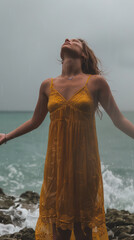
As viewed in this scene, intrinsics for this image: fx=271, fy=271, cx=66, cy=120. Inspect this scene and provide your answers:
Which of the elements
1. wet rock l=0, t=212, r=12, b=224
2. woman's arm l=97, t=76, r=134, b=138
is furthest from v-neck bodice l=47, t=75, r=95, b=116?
wet rock l=0, t=212, r=12, b=224

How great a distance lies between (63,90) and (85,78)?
219mm

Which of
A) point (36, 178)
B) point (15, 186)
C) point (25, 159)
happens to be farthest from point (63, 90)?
point (25, 159)

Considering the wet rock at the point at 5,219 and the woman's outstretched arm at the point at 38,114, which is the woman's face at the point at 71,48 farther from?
the wet rock at the point at 5,219

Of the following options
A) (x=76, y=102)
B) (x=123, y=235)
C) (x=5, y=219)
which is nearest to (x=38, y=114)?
(x=76, y=102)

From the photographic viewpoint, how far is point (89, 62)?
258 cm

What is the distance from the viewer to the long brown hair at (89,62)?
99.5 inches

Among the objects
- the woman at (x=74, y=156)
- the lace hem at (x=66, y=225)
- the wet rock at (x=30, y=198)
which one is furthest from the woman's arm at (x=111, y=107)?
the wet rock at (x=30, y=198)

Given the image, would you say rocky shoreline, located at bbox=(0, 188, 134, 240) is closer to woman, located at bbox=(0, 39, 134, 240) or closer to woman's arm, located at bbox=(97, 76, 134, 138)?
woman, located at bbox=(0, 39, 134, 240)

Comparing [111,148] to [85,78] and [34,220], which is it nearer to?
[34,220]

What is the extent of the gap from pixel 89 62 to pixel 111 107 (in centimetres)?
54

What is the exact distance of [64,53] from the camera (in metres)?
2.40

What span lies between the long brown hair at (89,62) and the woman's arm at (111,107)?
0.58 feet

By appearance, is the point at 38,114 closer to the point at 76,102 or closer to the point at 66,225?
the point at 76,102

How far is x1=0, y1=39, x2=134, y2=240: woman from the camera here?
7.37ft
